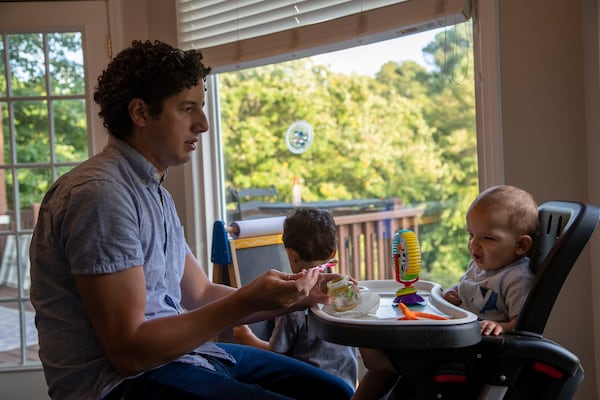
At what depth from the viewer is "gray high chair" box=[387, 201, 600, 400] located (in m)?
1.41

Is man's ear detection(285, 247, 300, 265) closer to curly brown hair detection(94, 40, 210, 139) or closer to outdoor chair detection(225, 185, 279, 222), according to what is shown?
curly brown hair detection(94, 40, 210, 139)

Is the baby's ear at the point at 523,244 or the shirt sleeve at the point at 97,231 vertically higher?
the shirt sleeve at the point at 97,231

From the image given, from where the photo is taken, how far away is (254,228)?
2812 millimetres

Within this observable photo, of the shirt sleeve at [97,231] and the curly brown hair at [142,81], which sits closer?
the shirt sleeve at [97,231]

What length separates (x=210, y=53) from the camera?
324 cm

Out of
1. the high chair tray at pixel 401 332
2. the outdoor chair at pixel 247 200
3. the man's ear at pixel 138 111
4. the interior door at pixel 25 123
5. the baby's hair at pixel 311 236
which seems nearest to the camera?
the high chair tray at pixel 401 332

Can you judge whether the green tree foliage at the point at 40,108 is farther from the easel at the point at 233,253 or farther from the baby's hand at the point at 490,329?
the baby's hand at the point at 490,329

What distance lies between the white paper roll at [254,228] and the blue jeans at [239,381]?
104cm

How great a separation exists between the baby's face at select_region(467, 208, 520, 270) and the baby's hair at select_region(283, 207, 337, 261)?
1.47 ft

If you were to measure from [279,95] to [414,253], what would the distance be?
3.03m

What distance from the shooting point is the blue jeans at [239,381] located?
141 centimetres

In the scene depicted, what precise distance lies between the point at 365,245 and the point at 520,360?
2.60 m

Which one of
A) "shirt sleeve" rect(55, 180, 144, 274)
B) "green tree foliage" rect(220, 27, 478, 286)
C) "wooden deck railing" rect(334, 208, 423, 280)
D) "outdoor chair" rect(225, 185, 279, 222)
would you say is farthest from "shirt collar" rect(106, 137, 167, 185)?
"wooden deck railing" rect(334, 208, 423, 280)

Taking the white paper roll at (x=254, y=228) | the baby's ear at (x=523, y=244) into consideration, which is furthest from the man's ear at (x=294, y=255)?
the white paper roll at (x=254, y=228)
